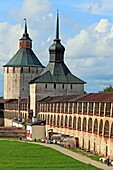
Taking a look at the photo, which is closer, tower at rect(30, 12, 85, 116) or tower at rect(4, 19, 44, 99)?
tower at rect(30, 12, 85, 116)

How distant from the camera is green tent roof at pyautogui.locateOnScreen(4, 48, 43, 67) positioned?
13575cm

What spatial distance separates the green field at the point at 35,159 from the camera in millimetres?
45000

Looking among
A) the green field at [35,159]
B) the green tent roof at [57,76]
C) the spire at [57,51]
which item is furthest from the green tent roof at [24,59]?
the green field at [35,159]

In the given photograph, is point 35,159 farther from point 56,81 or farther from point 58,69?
point 58,69

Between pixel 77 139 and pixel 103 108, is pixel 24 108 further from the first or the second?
pixel 103 108

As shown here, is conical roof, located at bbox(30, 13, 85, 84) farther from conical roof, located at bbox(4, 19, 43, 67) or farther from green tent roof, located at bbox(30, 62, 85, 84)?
Result: conical roof, located at bbox(4, 19, 43, 67)

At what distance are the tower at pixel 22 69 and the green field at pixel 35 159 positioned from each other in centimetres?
7135

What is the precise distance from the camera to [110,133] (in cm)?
5556

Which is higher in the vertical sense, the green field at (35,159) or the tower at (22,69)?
the tower at (22,69)

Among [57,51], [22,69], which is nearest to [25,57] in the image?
[22,69]

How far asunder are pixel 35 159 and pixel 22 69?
85625mm

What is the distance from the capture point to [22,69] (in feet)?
446

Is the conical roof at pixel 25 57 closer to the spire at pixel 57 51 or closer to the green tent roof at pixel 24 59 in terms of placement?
the green tent roof at pixel 24 59

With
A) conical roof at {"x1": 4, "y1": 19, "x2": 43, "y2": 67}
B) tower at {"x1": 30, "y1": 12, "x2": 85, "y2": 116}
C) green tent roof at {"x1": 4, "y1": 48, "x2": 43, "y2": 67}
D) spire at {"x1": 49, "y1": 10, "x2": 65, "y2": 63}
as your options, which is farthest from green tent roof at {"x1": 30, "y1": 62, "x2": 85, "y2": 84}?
conical roof at {"x1": 4, "y1": 19, "x2": 43, "y2": 67}
